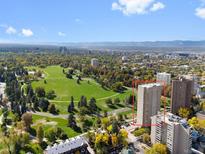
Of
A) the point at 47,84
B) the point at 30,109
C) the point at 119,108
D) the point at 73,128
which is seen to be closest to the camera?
the point at 73,128

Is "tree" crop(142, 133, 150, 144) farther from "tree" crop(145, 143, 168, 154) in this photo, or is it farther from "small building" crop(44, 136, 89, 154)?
"small building" crop(44, 136, 89, 154)

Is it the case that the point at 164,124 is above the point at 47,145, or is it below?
above

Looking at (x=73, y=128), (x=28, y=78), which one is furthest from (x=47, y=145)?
(x=28, y=78)

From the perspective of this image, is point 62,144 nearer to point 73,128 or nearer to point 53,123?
point 73,128

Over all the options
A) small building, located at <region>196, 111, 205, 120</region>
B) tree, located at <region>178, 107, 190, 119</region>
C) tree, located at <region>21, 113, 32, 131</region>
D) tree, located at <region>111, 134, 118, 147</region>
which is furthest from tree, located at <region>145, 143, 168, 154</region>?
tree, located at <region>21, 113, 32, 131</region>

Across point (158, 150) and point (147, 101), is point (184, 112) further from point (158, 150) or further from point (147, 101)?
point (158, 150)

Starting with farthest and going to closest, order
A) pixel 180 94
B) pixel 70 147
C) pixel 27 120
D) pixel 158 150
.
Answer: pixel 180 94 → pixel 27 120 → pixel 70 147 → pixel 158 150

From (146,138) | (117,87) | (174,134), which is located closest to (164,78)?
(117,87)

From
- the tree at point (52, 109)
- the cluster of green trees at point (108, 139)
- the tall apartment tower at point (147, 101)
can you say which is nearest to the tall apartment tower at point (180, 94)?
the tall apartment tower at point (147, 101)
